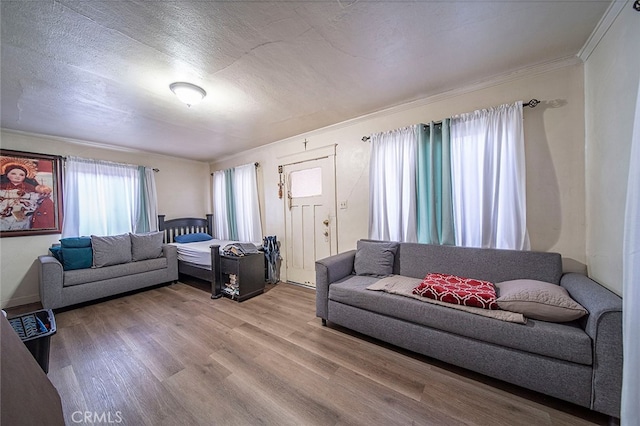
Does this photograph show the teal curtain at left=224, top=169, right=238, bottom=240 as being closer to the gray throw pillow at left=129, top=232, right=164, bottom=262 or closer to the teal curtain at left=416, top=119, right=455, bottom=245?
the gray throw pillow at left=129, top=232, right=164, bottom=262

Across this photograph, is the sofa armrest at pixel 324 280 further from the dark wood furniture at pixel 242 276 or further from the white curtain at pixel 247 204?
the white curtain at pixel 247 204

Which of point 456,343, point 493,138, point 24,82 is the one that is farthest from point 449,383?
Result: point 24,82

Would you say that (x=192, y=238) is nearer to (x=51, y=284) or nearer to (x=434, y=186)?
(x=51, y=284)

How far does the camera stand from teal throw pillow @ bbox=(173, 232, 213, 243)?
442 centimetres

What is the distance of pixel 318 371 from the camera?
1.70m

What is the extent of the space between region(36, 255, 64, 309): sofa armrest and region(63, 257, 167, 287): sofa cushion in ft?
0.29

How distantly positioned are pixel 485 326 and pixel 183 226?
522 centimetres

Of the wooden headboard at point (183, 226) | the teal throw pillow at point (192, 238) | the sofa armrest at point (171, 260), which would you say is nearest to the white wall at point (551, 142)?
the sofa armrest at point (171, 260)

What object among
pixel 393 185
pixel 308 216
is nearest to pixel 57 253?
pixel 308 216

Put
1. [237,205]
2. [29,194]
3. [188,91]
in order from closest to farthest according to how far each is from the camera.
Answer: [188,91]
[29,194]
[237,205]

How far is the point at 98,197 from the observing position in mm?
3650

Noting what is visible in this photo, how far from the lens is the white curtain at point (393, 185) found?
2549mm

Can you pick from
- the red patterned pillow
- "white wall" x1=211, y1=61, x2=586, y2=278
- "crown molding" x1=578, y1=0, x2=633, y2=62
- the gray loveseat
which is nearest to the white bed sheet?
the gray loveseat

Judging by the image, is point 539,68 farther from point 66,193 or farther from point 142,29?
point 66,193
